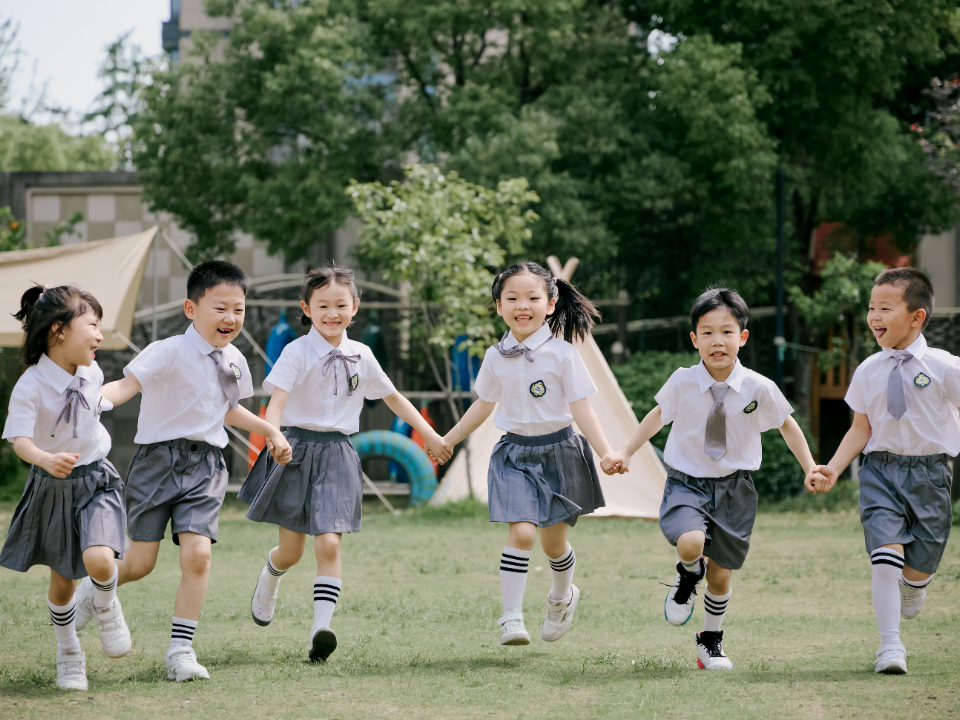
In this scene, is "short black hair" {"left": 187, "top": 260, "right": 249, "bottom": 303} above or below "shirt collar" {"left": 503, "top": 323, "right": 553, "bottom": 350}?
above

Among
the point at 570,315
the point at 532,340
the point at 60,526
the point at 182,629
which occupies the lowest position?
the point at 182,629

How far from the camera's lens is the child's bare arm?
4.02 meters

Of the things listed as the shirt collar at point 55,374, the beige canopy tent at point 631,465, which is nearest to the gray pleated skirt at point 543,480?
the shirt collar at point 55,374

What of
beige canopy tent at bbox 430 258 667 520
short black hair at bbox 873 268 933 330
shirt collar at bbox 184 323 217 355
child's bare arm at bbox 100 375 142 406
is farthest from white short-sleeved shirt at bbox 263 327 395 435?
beige canopy tent at bbox 430 258 667 520

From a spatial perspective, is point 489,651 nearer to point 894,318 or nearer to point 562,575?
point 562,575

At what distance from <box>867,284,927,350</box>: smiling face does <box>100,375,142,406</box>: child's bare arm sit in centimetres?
287

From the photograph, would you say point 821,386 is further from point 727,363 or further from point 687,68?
point 727,363

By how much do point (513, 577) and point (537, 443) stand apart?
1.85ft

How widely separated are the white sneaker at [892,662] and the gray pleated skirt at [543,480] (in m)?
1.22

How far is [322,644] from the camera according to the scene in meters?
4.18

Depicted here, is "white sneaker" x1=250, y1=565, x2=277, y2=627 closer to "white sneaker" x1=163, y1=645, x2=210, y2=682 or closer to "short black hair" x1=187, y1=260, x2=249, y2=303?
"white sneaker" x1=163, y1=645, x2=210, y2=682

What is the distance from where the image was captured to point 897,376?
14.0ft

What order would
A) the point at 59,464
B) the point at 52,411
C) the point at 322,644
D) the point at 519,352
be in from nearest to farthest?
the point at 59,464 < the point at 52,411 < the point at 322,644 < the point at 519,352

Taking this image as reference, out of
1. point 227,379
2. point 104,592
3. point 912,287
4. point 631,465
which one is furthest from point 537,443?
point 631,465
